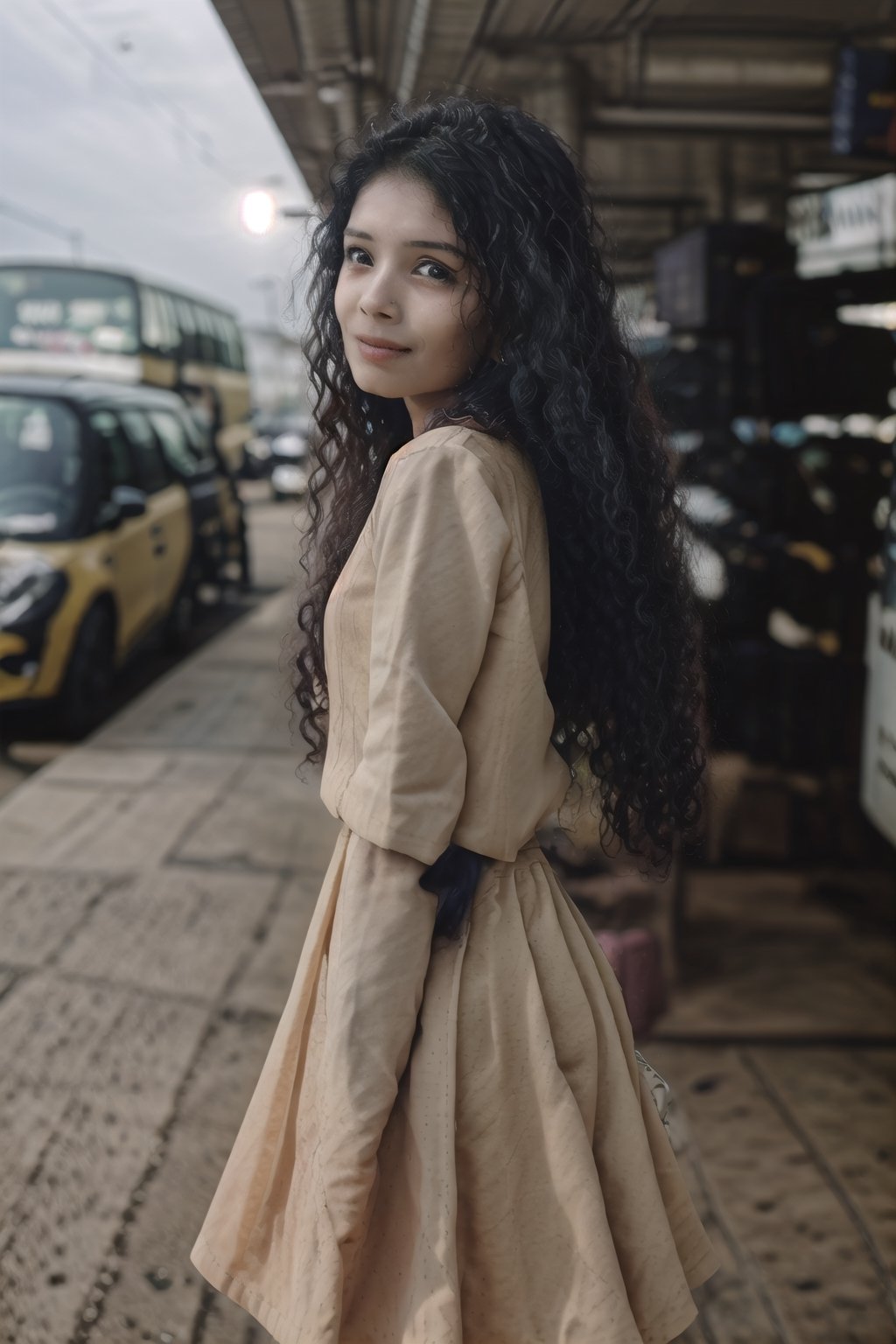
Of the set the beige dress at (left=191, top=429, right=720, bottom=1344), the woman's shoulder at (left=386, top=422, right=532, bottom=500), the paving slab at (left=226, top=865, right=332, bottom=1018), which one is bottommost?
the paving slab at (left=226, top=865, right=332, bottom=1018)

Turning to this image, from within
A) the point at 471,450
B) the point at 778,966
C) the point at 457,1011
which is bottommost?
the point at 778,966

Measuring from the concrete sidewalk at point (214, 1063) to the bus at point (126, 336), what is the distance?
7.39 ft

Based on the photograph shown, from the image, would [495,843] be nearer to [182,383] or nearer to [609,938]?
[609,938]

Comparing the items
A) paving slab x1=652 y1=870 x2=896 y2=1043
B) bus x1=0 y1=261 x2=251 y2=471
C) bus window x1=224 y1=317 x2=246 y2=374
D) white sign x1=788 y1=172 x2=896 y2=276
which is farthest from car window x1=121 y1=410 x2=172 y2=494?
paving slab x1=652 y1=870 x2=896 y2=1043

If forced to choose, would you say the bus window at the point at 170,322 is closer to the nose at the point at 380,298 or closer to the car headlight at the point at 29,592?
the car headlight at the point at 29,592

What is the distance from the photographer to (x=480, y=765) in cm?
124

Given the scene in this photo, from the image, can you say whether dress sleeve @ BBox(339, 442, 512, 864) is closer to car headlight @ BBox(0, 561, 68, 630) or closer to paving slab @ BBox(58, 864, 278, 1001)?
paving slab @ BBox(58, 864, 278, 1001)

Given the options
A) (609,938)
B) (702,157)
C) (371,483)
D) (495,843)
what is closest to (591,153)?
(702,157)

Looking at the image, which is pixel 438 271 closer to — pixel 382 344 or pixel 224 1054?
pixel 382 344

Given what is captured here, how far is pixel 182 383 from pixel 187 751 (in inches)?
154

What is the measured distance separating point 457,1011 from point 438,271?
78 cm

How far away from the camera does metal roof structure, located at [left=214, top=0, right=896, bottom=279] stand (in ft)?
10.1

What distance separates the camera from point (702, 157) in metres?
6.33

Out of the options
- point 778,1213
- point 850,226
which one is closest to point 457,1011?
point 778,1213
